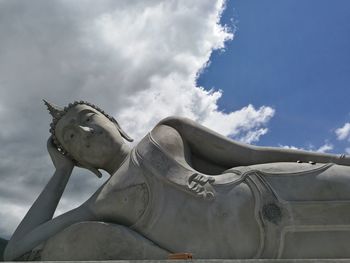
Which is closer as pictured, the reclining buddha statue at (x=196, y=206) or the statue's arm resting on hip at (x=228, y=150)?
the reclining buddha statue at (x=196, y=206)

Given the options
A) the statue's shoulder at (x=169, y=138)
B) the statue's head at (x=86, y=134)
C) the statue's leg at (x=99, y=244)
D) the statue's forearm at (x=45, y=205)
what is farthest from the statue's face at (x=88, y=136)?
the statue's leg at (x=99, y=244)

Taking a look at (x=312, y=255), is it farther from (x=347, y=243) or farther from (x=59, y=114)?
(x=59, y=114)

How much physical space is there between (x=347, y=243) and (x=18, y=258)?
4.17 meters

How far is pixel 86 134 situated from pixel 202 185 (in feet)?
6.92

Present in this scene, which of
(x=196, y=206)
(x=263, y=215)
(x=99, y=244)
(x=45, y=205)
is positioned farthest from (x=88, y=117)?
(x=263, y=215)

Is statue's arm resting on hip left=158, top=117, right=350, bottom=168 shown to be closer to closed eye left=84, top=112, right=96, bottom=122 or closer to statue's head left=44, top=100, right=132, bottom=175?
statue's head left=44, top=100, right=132, bottom=175

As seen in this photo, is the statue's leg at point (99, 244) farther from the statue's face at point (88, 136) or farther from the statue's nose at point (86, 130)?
the statue's nose at point (86, 130)

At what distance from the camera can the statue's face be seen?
6562mm

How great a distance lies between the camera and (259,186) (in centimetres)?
531

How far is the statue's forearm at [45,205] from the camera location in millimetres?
6152

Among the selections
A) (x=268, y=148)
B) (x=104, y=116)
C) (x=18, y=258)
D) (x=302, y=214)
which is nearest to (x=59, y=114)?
(x=104, y=116)

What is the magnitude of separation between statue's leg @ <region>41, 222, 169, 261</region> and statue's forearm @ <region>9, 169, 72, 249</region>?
754 mm

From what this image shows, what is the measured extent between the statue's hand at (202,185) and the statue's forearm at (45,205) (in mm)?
2278

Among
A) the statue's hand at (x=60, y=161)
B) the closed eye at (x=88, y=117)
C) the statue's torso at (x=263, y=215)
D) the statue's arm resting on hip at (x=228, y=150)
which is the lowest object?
the statue's torso at (x=263, y=215)
